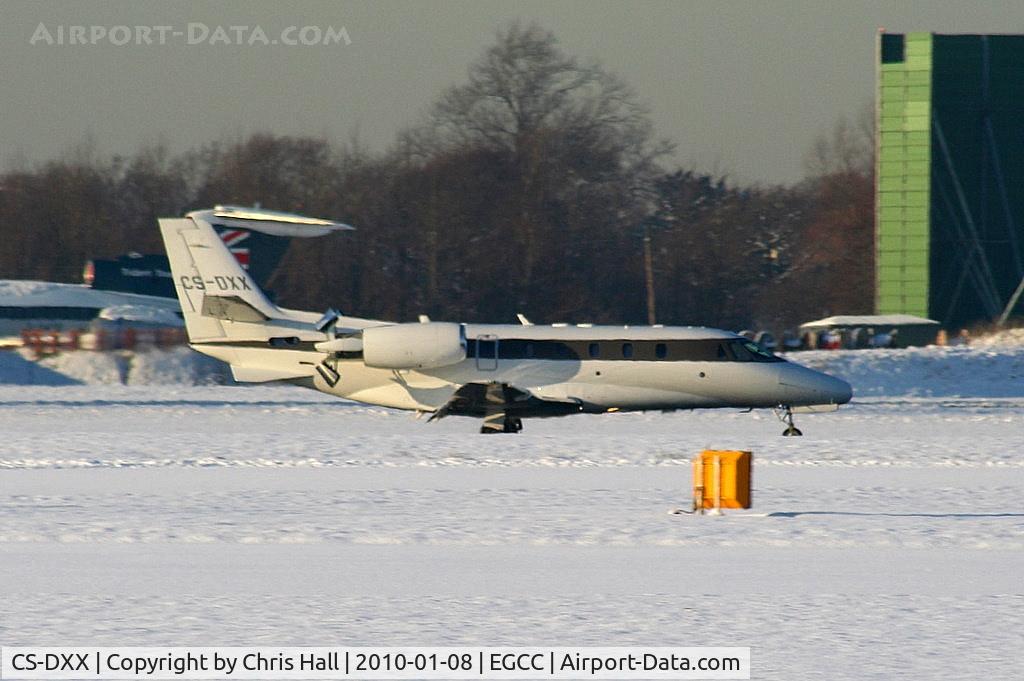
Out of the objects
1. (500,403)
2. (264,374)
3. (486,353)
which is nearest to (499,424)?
A: (500,403)

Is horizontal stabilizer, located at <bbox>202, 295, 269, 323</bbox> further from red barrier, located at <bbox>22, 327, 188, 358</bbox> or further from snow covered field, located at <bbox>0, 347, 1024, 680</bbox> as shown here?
red barrier, located at <bbox>22, 327, 188, 358</bbox>

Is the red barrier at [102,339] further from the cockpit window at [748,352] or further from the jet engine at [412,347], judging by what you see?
the cockpit window at [748,352]

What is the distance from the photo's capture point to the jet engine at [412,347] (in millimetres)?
25344

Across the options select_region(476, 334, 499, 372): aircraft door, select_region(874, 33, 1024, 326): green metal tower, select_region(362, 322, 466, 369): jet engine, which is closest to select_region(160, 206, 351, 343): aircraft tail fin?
select_region(362, 322, 466, 369): jet engine

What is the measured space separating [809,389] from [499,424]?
5447mm

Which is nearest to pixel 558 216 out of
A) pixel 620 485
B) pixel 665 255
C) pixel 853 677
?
pixel 665 255

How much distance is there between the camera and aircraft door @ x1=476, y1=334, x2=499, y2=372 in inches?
1012

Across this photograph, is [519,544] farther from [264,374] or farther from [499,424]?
[264,374]

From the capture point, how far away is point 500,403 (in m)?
25.2

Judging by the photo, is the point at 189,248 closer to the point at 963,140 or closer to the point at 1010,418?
the point at 1010,418

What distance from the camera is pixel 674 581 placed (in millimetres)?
11023

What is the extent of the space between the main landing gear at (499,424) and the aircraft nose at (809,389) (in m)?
4.72

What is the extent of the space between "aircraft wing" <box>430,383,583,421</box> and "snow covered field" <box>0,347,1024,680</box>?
1.49 feet

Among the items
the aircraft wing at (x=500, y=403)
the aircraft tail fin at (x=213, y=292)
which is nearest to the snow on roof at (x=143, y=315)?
the aircraft tail fin at (x=213, y=292)
